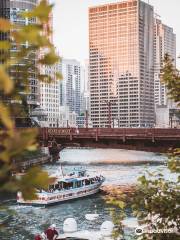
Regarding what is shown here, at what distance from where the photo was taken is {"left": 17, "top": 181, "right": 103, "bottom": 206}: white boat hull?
50.6 meters

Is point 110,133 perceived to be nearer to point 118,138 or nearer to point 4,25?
point 118,138

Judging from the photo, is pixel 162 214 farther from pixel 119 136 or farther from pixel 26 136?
pixel 119 136

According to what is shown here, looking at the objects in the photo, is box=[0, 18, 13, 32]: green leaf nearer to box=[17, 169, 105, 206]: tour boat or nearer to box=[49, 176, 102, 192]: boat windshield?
box=[17, 169, 105, 206]: tour boat

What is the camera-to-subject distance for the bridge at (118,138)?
58031 mm

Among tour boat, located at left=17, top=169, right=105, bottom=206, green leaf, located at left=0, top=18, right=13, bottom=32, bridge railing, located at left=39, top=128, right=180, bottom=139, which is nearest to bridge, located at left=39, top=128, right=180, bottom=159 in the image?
bridge railing, located at left=39, top=128, right=180, bottom=139

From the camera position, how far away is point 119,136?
6156cm

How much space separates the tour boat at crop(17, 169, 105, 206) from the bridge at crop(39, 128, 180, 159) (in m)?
4.95

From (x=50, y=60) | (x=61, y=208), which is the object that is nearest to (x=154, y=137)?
(x=61, y=208)

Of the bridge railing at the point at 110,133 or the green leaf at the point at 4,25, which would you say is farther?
the bridge railing at the point at 110,133

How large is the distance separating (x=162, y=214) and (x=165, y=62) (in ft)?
10.6

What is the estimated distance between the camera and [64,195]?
5456cm

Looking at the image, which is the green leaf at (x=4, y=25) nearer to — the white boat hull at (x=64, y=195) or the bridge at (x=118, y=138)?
the white boat hull at (x=64, y=195)

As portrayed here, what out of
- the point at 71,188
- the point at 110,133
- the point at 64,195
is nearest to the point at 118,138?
the point at 110,133

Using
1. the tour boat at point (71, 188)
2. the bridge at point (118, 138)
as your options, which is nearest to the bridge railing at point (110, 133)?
the bridge at point (118, 138)
